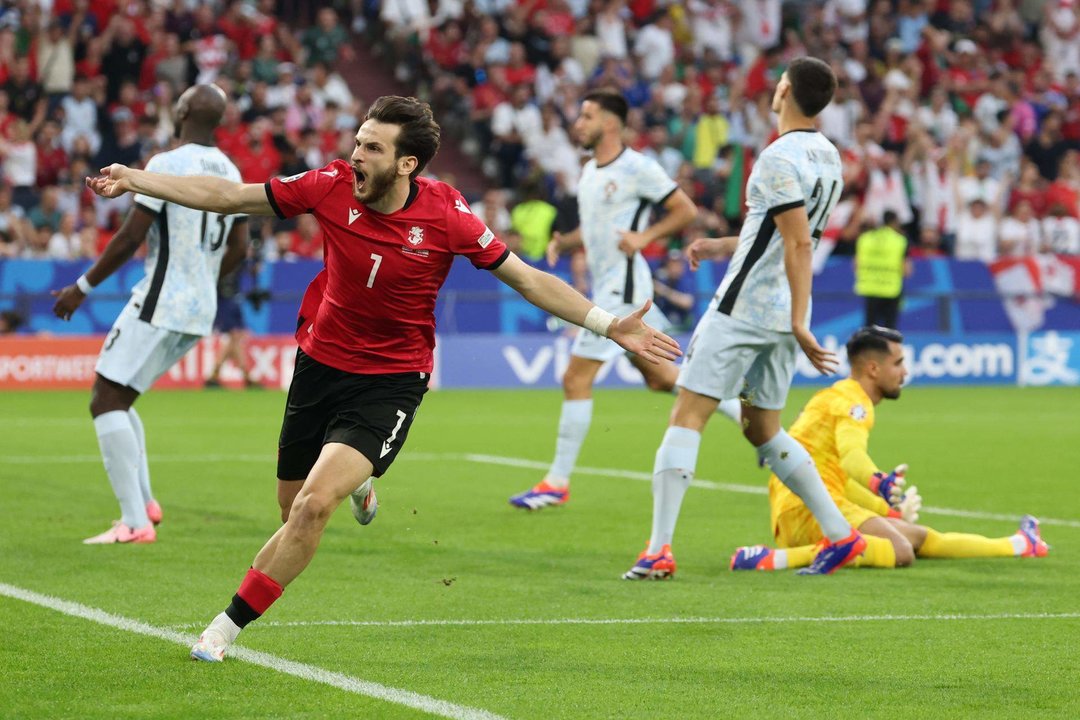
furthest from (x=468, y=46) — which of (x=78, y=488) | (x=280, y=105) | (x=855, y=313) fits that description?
(x=78, y=488)

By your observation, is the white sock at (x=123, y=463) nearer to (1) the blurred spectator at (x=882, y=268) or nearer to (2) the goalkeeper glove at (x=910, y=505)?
(2) the goalkeeper glove at (x=910, y=505)

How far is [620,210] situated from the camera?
1152 cm

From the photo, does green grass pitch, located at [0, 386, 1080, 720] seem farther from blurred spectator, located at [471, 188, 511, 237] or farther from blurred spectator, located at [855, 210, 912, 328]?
blurred spectator, located at [855, 210, 912, 328]

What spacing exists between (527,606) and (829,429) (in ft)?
7.54

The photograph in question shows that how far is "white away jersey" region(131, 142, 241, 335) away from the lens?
9.43m

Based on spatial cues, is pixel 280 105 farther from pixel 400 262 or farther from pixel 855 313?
pixel 400 262

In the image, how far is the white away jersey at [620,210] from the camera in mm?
11438

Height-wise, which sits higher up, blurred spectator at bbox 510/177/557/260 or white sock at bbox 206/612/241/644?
blurred spectator at bbox 510/177/557/260

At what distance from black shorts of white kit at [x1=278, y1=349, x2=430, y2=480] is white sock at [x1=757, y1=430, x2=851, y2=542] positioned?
2368 mm

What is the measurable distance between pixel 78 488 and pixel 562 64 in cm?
1787

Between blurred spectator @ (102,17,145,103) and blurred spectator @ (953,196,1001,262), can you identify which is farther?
blurred spectator @ (953,196,1001,262)

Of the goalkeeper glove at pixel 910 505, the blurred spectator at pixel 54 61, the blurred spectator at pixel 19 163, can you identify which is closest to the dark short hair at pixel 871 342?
the goalkeeper glove at pixel 910 505

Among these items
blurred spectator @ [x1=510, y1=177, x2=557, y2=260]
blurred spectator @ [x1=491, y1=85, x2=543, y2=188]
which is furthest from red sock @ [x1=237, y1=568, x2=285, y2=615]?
blurred spectator @ [x1=491, y1=85, x2=543, y2=188]

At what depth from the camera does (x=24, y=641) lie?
255 inches
